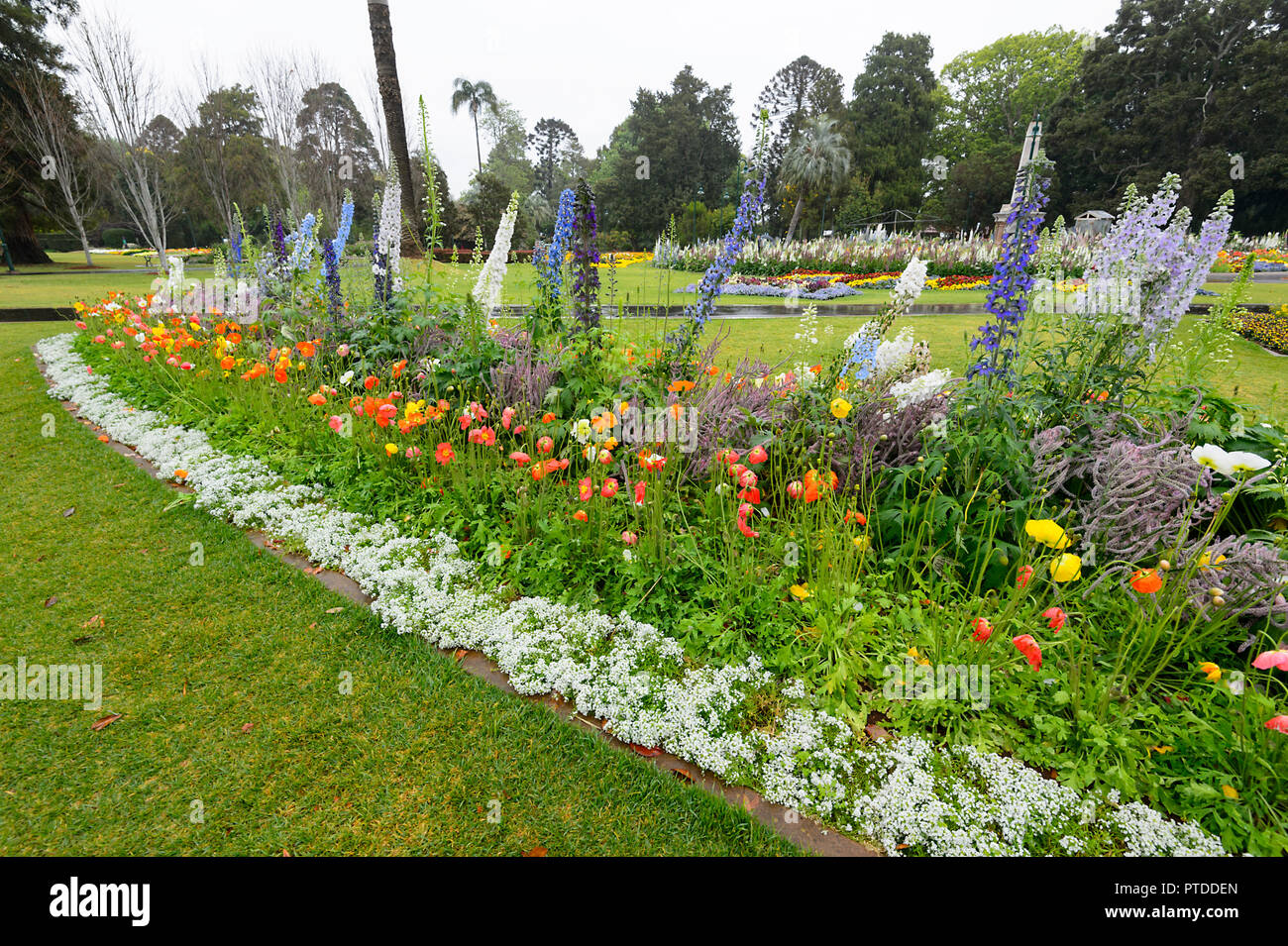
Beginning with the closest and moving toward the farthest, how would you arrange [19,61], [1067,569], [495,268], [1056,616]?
[1067,569] < [1056,616] < [495,268] < [19,61]

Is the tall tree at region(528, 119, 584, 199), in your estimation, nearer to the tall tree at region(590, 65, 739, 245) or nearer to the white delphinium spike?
the tall tree at region(590, 65, 739, 245)

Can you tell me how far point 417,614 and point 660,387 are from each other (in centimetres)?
189

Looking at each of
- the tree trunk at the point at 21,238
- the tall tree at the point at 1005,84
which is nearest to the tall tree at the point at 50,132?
the tree trunk at the point at 21,238

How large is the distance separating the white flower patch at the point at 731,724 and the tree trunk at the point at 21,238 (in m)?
31.4

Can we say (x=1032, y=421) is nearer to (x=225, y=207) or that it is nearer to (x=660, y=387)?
(x=660, y=387)

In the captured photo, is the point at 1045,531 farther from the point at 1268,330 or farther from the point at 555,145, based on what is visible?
the point at 555,145

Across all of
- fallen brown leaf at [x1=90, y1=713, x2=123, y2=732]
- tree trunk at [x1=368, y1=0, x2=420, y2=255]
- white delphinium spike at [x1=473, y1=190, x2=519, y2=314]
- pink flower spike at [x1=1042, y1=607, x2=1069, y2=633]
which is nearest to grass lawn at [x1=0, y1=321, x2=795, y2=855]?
fallen brown leaf at [x1=90, y1=713, x2=123, y2=732]

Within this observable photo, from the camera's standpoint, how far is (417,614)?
2570 millimetres

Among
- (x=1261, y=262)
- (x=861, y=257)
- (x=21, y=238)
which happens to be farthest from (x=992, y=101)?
(x=21, y=238)

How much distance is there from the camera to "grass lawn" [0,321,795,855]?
69.1 inches

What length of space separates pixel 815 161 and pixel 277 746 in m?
31.9

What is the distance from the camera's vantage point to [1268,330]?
24.6 feet

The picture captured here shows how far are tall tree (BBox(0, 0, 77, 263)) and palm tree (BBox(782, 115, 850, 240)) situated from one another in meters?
28.3
